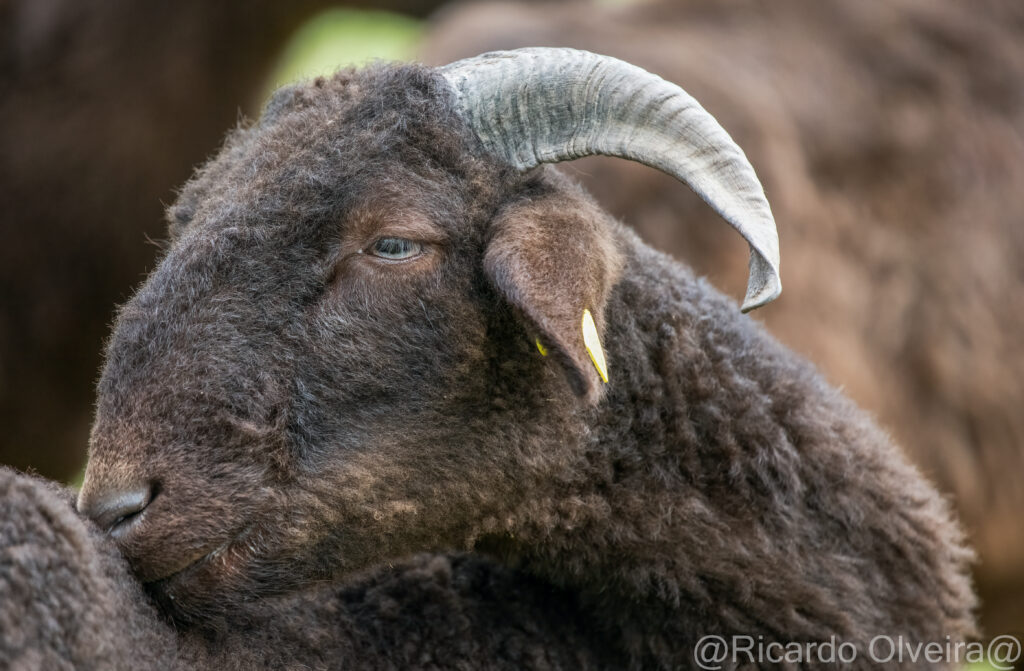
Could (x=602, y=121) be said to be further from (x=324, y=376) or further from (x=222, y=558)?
(x=222, y=558)

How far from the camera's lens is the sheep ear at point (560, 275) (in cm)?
329

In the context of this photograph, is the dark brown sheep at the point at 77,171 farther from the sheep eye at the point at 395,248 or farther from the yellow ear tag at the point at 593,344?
the yellow ear tag at the point at 593,344

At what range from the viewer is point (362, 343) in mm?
3475

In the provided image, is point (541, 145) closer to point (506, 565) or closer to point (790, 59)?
point (506, 565)

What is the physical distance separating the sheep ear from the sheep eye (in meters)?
0.23

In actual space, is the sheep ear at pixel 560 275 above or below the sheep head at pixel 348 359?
above

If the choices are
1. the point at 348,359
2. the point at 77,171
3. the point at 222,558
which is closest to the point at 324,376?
the point at 348,359

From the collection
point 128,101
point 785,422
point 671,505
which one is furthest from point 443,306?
point 128,101

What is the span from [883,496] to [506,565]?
1.29 m

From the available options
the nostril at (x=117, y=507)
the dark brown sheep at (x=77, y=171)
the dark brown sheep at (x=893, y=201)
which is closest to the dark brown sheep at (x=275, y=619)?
the nostril at (x=117, y=507)

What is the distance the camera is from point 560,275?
3.44 meters

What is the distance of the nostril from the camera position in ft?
10.6

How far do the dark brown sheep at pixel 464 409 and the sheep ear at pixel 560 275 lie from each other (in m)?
0.01

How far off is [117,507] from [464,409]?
0.99 metres
